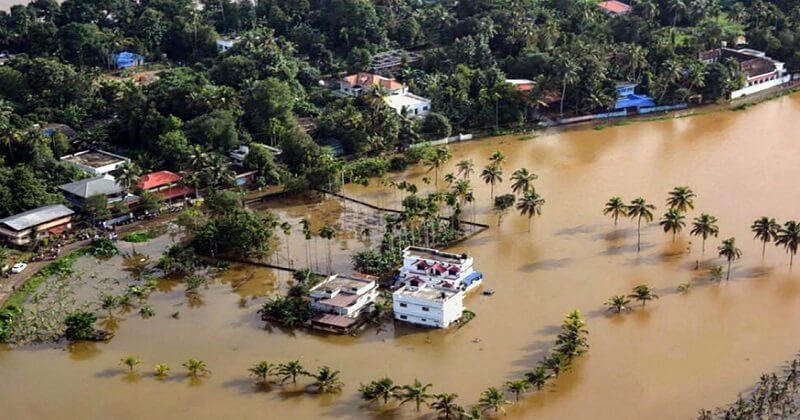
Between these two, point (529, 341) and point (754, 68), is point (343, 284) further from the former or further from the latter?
point (754, 68)

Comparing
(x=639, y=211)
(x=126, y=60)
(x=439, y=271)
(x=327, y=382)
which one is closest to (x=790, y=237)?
(x=639, y=211)

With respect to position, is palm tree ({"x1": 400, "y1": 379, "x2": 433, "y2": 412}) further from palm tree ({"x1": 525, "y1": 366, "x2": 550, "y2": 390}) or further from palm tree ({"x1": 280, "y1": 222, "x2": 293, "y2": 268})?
palm tree ({"x1": 280, "y1": 222, "x2": 293, "y2": 268})

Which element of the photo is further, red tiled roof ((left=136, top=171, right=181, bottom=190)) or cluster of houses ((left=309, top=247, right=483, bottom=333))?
red tiled roof ((left=136, top=171, right=181, bottom=190))

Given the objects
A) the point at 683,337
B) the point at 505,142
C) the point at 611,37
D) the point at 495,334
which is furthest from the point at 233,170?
the point at 611,37

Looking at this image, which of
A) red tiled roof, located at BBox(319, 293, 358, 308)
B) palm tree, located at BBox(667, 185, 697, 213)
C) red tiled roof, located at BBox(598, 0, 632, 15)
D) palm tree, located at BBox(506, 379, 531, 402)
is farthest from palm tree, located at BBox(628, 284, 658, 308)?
red tiled roof, located at BBox(598, 0, 632, 15)

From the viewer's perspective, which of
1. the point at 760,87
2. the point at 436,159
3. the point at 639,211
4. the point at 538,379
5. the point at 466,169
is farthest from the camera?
the point at 760,87

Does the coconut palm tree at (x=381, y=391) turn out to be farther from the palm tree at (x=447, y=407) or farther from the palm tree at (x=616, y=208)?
the palm tree at (x=616, y=208)
